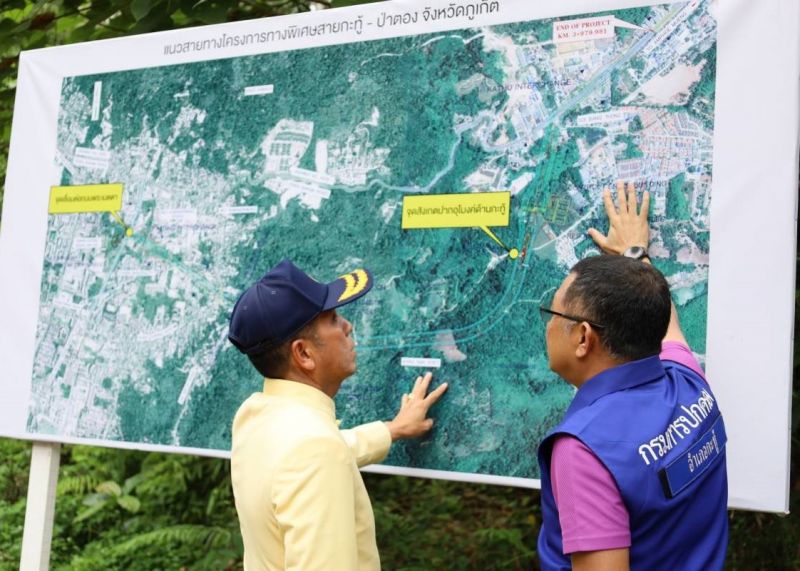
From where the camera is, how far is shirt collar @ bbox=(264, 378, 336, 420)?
8.28ft

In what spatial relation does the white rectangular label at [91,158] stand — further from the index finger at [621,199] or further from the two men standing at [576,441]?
the index finger at [621,199]

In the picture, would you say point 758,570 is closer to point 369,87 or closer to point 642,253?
point 642,253

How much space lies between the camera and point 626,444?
201 centimetres

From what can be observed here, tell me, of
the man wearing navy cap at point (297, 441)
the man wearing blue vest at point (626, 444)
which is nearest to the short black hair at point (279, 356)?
the man wearing navy cap at point (297, 441)

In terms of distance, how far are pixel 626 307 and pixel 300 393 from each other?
2.99 ft

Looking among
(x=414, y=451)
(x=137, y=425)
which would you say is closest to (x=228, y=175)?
(x=137, y=425)

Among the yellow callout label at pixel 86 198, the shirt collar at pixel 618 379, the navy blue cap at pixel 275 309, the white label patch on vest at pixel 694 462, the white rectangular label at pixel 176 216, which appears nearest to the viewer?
the white label patch on vest at pixel 694 462

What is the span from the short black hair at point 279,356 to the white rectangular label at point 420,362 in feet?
2.37

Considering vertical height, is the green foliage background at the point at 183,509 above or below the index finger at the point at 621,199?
below

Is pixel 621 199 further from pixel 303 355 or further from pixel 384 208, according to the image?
pixel 303 355

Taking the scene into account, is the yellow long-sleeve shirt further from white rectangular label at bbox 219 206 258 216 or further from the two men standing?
white rectangular label at bbox 219 206 258 216

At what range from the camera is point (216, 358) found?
3.65m

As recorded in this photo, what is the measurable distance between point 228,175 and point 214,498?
278 centimetres

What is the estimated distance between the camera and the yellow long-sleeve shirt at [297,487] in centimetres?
220
